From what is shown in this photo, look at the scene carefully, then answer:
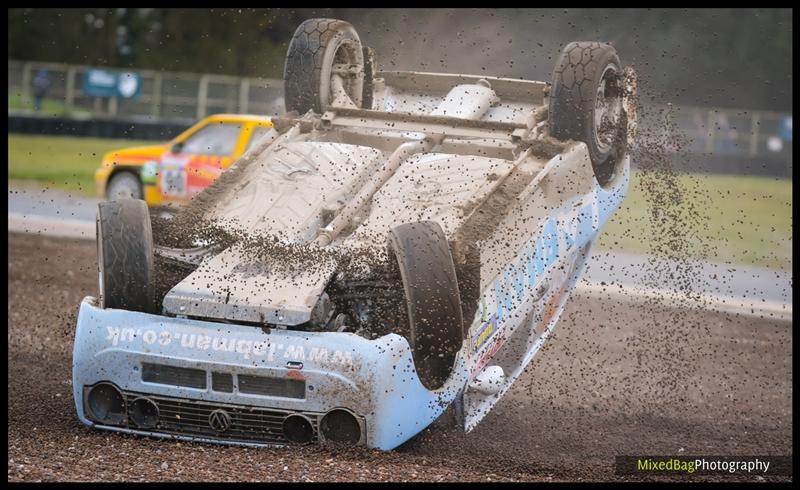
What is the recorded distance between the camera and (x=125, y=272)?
6309mm

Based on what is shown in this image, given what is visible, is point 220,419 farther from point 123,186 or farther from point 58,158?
point 58,158

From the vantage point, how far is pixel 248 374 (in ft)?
19.7

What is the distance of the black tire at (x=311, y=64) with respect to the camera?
8.42m

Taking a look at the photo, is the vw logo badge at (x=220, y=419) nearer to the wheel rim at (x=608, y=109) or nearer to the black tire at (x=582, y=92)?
the black tire at (x=582, y=92)

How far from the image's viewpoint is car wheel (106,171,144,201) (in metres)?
16.2

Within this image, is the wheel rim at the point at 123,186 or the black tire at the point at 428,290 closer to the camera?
the black tire at the point at 428,290

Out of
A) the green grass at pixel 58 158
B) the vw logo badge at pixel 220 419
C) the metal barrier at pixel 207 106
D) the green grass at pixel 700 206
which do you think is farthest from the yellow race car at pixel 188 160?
the metal barrier at pixel 207 106

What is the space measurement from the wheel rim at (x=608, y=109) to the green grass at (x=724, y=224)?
1.41m

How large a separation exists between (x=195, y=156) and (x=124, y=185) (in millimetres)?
1703

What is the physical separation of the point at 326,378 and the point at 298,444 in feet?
1.28

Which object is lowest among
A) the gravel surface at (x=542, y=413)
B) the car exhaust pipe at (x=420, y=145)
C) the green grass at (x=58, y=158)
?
the green grass at (x=58, y=158)

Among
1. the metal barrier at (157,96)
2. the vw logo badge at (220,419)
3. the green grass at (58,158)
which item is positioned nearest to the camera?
the vw logo badge at (220,419)

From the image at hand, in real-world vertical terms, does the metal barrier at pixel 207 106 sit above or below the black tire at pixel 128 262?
below

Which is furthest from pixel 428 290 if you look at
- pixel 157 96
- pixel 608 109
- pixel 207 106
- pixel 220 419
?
pixel 157 96
